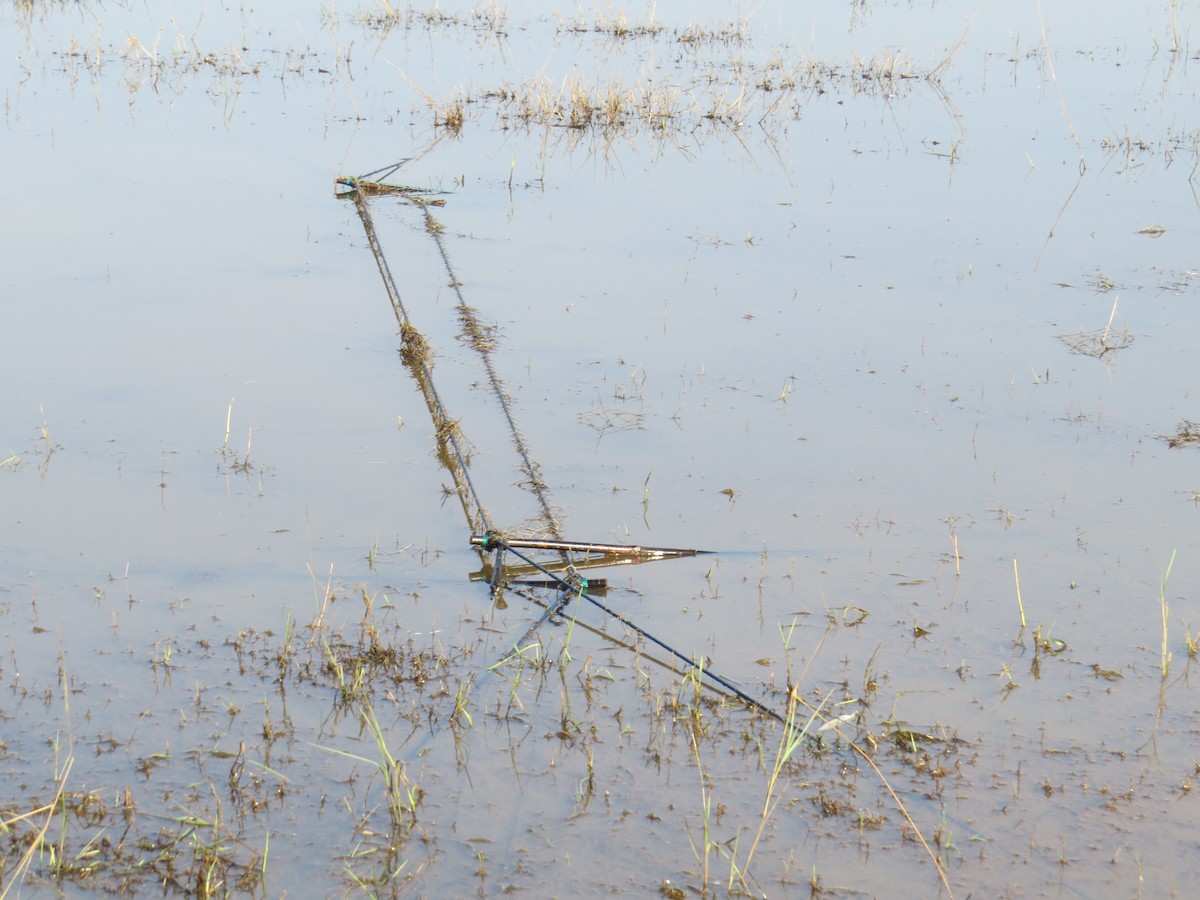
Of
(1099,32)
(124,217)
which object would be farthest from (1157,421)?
(1099,32)

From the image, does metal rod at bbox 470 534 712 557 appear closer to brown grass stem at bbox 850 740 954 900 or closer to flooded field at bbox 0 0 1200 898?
flooded field at bbox 0 0 1200 898

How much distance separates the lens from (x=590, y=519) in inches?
177

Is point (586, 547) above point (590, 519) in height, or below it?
above

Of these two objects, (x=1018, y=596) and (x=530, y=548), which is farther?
(x=530, y=548)

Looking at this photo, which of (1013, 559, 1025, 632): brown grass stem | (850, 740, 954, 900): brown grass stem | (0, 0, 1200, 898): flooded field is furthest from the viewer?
(1013, 559, 1025, 632): brown grass stem

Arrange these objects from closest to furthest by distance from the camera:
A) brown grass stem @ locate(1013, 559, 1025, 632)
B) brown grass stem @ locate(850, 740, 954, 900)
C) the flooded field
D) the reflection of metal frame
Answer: brown grass stem @ locate(850, 740, 954, 900) → the flooded field → the reflection of metal frame → brown grass stem @ locate(1013, 559, 1025, 632)

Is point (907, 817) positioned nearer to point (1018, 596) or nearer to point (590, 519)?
point (1018, 596)

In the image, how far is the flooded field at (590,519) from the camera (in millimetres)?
2924

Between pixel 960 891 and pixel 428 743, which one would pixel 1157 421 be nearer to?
pixel 960 891

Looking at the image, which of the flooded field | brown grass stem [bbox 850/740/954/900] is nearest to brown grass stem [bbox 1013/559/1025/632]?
the flooded field

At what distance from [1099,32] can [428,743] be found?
53.2 feet

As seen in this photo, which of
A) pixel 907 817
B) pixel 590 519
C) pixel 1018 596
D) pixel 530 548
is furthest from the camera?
pixel 590 519

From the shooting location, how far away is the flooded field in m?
2.92

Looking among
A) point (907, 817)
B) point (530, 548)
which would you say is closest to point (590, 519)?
point (530, 548)
